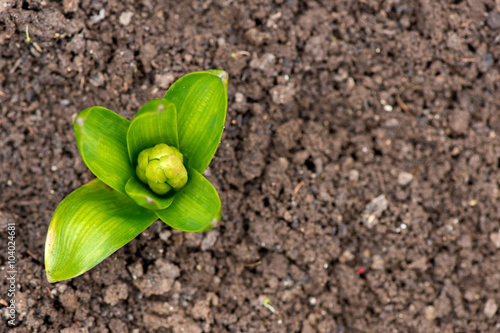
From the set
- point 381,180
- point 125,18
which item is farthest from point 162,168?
point 381,180

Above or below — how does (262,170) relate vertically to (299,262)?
above

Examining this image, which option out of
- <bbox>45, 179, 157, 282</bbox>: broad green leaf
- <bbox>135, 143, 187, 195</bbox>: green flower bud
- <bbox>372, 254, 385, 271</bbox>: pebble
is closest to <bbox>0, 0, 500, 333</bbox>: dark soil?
<bbox>372, 254, 385, 271</bbox>: pebble

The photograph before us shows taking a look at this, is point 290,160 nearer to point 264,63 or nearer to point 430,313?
point 264,63

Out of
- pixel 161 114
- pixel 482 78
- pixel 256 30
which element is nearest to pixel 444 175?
pixel 482 78

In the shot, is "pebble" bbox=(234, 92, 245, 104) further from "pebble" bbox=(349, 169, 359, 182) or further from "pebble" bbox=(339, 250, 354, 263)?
"pebble" bbox=(339, 250, 354, 263)

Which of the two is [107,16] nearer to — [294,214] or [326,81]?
[326,81]

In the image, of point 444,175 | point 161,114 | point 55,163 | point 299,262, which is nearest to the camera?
point 161,114

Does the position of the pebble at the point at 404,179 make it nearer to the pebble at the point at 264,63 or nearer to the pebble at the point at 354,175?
the pebble at the point at 354,175
